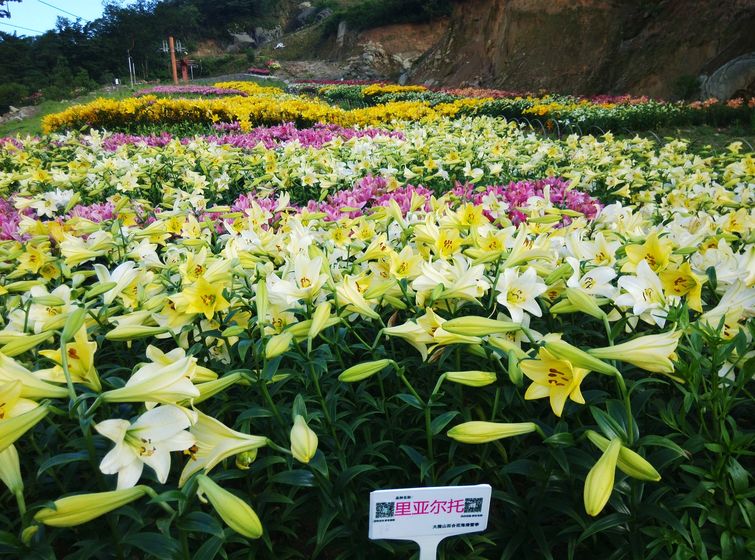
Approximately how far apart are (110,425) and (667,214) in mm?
2316

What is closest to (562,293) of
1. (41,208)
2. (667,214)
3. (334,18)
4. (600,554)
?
(600,554)

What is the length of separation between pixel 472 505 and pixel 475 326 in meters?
0.33

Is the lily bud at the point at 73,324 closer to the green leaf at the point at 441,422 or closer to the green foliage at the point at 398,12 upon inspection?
the green leaf at the point at 441,422

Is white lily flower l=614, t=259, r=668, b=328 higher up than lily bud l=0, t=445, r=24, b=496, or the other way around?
white lily flower l=614, t=259, r=668, b=328

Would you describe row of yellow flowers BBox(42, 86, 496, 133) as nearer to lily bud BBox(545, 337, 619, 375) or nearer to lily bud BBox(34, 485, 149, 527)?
lily bud BBox(545, 337, 619, 375)

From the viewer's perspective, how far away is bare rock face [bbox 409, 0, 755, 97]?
10.5 metres

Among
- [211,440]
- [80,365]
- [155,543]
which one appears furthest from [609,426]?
[80,365]

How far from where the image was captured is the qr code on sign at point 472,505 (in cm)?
94

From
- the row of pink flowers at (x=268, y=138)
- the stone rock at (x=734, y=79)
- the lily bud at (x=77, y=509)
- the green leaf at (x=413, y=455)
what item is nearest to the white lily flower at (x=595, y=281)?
the green leaf at (x=413, y=455)

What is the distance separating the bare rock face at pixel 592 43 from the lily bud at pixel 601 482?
37.7 feet

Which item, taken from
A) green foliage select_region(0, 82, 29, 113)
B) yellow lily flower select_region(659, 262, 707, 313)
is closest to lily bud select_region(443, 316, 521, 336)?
yellow lily flower select_region(659, 262, 707, 313)

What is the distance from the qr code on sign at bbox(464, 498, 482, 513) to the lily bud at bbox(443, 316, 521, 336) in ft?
1.01

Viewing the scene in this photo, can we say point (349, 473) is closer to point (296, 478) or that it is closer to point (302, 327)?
point (296, 478)

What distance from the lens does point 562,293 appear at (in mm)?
1242
